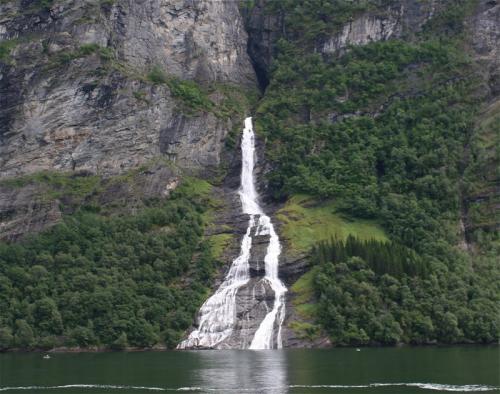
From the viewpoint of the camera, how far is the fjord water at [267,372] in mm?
78812

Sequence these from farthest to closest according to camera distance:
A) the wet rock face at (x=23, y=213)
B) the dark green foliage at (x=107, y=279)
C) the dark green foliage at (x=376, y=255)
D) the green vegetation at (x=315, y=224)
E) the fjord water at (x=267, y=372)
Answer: the wet rock face at (x=23, y=213), the green vegetation at (x=315, y=224), the dark green foliage at (x=376, y=255), the dark green foliage at (x=107, y=279), the fjord water at (x=267, y=372)

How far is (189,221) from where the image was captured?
161500 mm

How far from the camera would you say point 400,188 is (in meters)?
173

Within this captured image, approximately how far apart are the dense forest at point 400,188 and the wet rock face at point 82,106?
2077cm

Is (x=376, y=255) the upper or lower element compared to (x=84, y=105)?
lower

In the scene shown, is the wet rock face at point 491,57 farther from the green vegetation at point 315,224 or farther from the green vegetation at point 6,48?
the green vegetation at point 6,48

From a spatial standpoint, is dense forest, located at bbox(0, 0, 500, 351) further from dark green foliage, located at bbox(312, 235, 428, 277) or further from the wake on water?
the wake on water

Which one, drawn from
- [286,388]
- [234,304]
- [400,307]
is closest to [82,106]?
[234,304]

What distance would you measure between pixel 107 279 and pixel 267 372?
5760cm

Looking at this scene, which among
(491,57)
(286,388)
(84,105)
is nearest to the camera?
(286,388)

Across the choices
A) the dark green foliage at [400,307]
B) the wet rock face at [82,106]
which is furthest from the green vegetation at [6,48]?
the dark green foliage at [400,307]

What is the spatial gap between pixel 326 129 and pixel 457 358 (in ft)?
310

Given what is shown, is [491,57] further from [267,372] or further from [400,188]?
[267,372]

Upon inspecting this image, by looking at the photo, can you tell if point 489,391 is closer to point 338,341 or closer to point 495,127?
point 338,341
